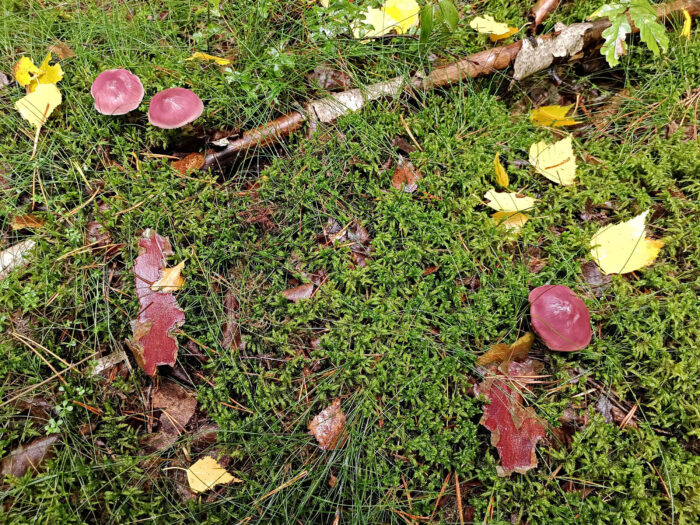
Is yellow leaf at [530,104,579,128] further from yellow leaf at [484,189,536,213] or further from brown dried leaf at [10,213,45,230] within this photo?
brown dried leaf at [10,213,45,230]

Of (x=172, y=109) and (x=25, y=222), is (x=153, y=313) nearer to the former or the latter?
(x=25, y=222)

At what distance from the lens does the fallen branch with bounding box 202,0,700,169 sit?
244 centimetres

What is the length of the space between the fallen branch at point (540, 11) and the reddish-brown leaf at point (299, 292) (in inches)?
90.5

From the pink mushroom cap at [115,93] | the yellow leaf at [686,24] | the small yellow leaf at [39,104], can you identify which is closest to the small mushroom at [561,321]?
the yellow leaf at [686,24]

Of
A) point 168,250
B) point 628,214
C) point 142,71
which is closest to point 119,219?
point 168,250

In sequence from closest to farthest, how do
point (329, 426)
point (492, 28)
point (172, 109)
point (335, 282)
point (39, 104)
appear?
1. point (329, 426)
2. point (335, 282)
3. point (172, 109)
4. point (39, 104)
5. point (492, 28)

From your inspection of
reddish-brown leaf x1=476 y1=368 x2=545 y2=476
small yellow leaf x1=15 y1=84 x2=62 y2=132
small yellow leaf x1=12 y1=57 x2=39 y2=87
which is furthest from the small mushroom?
small yellow leaf x1=12 y1=57 x2=39 y2=87

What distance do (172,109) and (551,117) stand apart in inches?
84.7

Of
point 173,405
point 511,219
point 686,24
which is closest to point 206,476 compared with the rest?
point 173,405

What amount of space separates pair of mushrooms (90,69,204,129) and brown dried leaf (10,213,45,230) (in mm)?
669

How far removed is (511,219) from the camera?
2264 millimetres

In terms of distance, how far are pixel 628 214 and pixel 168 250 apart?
2446mm

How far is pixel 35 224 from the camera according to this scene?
7.29 feet

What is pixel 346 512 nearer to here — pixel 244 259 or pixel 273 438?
pixel 273 438
